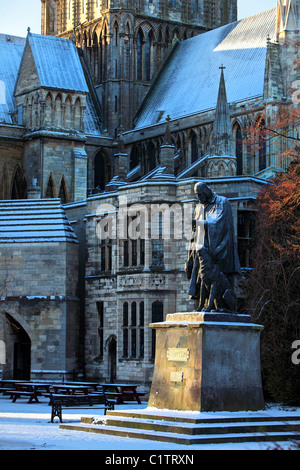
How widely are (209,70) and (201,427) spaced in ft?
151

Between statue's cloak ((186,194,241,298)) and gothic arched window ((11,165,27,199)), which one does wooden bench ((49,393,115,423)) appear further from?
gothic arched window ((11,165,27,199))

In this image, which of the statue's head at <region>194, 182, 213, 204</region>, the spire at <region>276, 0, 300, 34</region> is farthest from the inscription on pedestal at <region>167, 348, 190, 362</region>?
the spire at <region>276, 0, 300, 34</region>

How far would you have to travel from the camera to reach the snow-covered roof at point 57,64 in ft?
192

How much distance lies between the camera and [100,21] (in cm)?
6938

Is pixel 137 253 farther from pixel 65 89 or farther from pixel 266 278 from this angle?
pixel 65 89

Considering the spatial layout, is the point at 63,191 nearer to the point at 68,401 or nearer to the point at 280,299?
the point at 280,299

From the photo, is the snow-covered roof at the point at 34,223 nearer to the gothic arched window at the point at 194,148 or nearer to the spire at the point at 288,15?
the gothic arched window at the point at 194,148

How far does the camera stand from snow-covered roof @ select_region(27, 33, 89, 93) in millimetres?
58500

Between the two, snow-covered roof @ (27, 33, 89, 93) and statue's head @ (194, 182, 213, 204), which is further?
snow-covered roof @ (27, 33, 89, 93)

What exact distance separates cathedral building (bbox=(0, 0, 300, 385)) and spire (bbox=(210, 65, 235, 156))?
0.22ft

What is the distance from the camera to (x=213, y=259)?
20.9 m

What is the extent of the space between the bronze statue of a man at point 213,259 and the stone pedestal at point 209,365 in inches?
21.8

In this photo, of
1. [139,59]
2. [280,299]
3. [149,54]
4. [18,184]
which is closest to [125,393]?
[280,299]

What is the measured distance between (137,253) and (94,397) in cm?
1411
